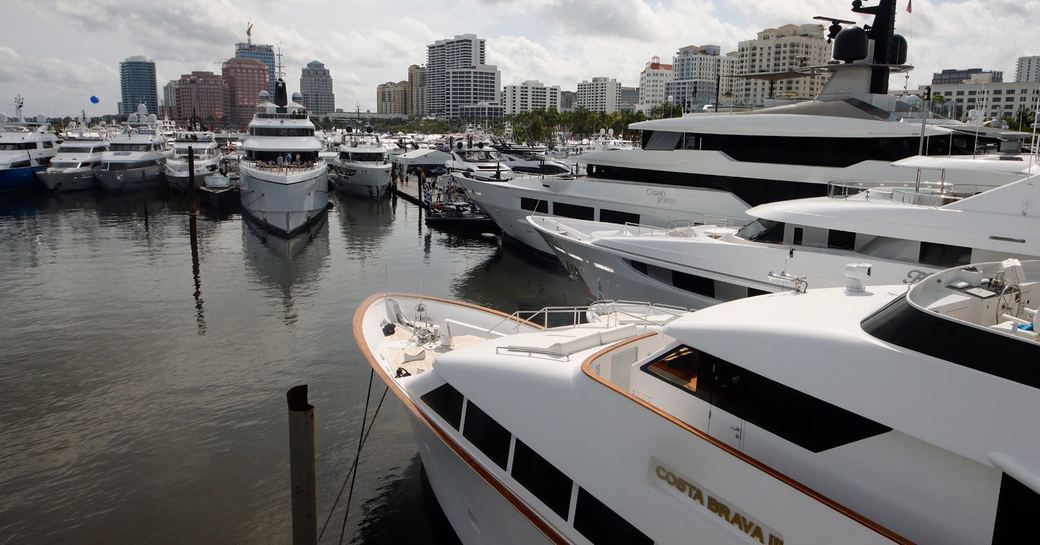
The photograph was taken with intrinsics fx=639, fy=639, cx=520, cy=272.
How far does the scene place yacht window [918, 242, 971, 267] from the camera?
42.3ft

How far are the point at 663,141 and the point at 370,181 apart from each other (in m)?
35.1

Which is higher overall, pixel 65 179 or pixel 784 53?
pixel 784 53

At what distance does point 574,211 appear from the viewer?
26281mm

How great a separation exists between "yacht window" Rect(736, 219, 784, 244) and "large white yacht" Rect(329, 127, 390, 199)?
136 ft

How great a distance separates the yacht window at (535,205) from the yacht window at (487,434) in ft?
65.1

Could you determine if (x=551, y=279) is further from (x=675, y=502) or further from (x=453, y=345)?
(x=675, y=502)

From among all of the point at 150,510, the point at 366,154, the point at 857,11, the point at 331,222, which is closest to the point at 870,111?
the point at 857,11

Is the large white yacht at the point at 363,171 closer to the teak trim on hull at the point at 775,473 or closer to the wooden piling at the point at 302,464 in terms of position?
the wooden piling at the point at 302,464

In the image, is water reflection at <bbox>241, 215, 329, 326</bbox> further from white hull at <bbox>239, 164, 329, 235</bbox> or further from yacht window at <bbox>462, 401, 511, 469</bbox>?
yacht window at <bbox>462, 401, 511, 469</bbox>

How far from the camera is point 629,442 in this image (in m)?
6.44

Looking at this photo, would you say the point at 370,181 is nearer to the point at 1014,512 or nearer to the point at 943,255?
the point at 943,255

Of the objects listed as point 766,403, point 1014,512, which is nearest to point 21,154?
point 766,403

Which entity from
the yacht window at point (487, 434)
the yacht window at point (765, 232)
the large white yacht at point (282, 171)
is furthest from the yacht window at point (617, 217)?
the large white yacht at point (282, 171)

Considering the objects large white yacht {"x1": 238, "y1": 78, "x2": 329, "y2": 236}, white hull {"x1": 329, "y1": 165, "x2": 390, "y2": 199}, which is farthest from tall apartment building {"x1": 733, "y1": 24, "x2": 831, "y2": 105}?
large white yacht {"x1": 238, "y1": 78, "x2": 329, "y2": 236}
